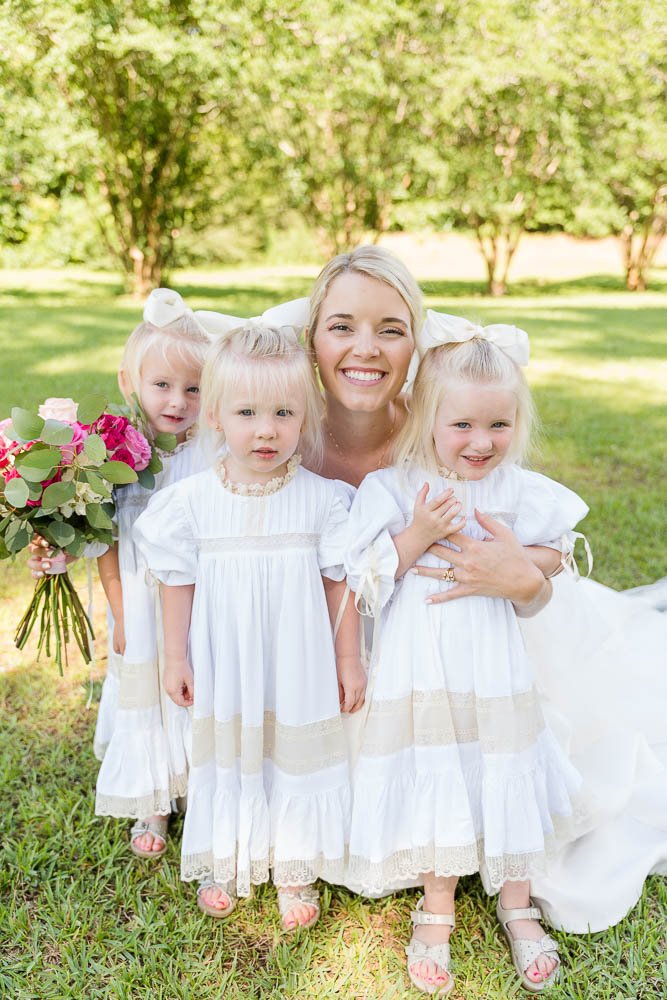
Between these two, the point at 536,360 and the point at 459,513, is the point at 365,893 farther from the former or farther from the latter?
the point at 536,360

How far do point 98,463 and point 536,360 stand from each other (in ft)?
27.9

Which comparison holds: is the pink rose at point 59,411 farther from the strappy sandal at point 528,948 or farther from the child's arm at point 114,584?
the strappy sandal at point 528,948

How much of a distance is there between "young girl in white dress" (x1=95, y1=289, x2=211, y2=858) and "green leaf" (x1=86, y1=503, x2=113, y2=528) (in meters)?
0.21

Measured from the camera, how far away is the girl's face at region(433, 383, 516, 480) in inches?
77.2

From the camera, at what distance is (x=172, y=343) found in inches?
91.7

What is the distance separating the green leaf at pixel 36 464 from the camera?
1.99 metres

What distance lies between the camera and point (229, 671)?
205 cm

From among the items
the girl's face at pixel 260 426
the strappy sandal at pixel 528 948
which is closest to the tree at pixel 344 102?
the girl's face at pixel 260 426

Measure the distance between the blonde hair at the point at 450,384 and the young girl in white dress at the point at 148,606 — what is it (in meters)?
0.64

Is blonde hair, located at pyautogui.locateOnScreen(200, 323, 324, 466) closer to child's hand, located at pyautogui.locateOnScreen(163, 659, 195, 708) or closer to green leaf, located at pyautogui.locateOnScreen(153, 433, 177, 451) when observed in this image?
green leaf, located at pyautogui.locateOnScreen(153, 433, 177, 451)

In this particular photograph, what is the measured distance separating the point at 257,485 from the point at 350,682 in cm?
55

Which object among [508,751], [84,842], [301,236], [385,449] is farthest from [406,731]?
[301,236]

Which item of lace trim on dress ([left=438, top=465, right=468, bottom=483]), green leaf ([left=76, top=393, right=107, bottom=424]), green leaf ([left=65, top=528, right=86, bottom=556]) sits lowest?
green leaf ([left=65, top=528, right=86, bottom=556])

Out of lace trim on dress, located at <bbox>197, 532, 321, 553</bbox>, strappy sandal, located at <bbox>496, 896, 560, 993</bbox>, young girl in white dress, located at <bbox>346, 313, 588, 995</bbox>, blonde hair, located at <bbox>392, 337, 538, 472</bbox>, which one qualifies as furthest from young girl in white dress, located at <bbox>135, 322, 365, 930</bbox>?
strappy sandal, located at <bbox>496, 896, 560, 993</bbox>
